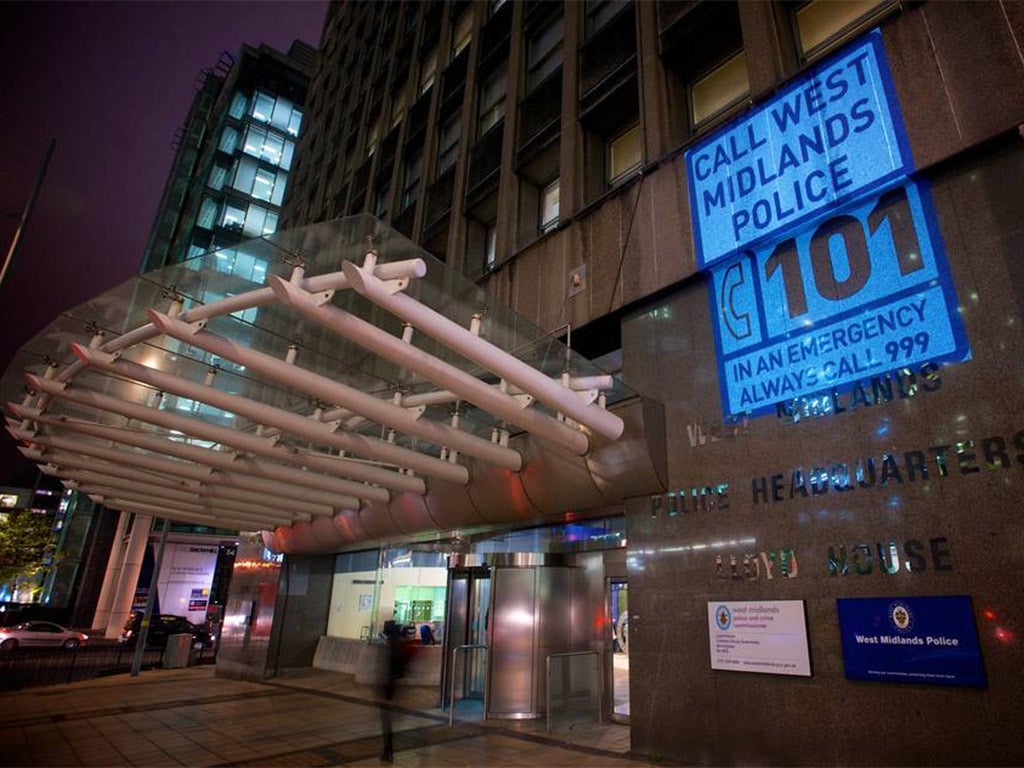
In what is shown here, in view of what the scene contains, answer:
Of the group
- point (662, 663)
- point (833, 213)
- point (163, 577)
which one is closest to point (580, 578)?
point (662, 663)

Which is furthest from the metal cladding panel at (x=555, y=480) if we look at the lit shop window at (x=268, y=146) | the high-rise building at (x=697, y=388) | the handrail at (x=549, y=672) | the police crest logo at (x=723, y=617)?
the lit shop window at (x=268, y=146)

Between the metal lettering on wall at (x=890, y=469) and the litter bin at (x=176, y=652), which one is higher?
the metal lettering on wall at (x=890, y=469)

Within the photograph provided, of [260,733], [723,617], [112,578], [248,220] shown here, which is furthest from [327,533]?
[248,220]

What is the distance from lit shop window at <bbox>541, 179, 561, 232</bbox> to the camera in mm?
14133

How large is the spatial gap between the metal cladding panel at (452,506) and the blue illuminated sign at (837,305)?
17.1 feet

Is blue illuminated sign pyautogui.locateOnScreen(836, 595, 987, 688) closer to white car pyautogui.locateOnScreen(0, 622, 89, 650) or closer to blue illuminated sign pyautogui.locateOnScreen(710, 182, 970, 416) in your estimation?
blue illuminated sign pyautogui.locateOnScreen(710, 182, 970, 416)

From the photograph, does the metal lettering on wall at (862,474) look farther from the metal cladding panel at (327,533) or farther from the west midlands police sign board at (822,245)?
the metal cladding panel at (327,533)

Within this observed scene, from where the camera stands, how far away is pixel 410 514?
1228cm

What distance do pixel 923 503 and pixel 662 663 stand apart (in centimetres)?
390

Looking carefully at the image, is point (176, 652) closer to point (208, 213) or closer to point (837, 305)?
point (837, 305)

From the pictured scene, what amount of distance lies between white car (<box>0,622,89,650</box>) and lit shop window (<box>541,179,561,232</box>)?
27195 millimetres

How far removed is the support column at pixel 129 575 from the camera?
1351 inches

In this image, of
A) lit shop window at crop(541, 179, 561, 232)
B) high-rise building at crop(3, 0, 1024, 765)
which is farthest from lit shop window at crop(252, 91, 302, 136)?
high-rise building at crop(3, 0, 1024, 765)

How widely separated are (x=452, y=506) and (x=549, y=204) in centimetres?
796
